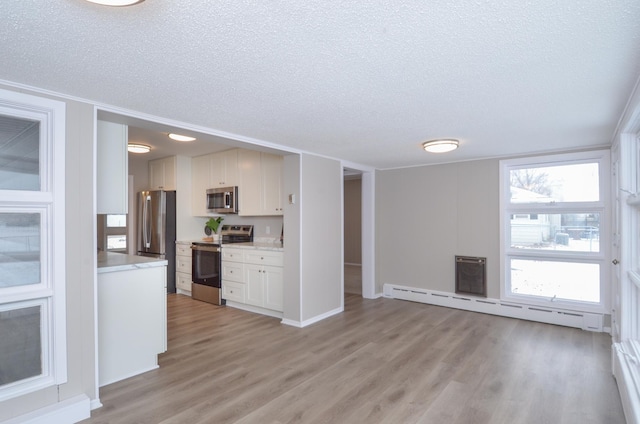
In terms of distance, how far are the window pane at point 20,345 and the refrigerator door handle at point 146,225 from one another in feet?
12.6

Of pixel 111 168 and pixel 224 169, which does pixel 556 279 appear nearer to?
pixel 224 169

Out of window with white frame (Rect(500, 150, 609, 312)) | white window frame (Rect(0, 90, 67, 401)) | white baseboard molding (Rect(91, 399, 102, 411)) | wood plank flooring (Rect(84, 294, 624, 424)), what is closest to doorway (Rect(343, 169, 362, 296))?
window with white frame (Rect(500, 150, 609, 312))

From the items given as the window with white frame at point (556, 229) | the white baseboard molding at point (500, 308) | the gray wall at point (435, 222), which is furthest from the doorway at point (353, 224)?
the window with white frame at point (556, 229)

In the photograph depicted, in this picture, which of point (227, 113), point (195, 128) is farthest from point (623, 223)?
point (195, 128)

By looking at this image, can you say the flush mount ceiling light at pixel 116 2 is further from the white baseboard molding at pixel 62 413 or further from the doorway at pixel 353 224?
the doorway at pixel 353 224

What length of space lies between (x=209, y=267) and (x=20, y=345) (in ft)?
10.3

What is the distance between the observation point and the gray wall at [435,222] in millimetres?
4746

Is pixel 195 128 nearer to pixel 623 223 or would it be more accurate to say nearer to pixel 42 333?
pixel 42 333

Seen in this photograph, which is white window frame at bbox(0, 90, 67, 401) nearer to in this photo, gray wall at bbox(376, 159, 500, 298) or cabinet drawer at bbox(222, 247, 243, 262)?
cabinet drawer at bbox(222, 247, 243, 262)

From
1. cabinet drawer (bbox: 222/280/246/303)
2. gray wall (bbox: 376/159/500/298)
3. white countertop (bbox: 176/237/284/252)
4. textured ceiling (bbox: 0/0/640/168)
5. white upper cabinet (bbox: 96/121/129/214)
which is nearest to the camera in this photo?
textured ceiling (bbox: 0/0/640/168)

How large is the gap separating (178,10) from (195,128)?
1.77 metres

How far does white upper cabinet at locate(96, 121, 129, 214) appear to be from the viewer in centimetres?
268

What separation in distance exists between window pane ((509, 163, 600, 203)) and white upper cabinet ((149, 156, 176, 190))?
519 cm

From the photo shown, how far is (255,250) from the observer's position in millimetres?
4707
